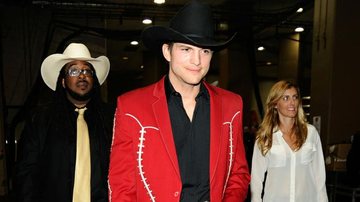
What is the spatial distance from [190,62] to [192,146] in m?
0.43

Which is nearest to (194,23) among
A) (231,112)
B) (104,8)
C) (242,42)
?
(231,112)

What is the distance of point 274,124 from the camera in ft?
11.4

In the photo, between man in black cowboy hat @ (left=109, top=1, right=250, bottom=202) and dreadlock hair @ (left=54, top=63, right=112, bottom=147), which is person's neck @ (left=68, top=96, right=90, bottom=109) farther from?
man in black cowboy hat @ (left=109, top=1, right=250, bottom=202)

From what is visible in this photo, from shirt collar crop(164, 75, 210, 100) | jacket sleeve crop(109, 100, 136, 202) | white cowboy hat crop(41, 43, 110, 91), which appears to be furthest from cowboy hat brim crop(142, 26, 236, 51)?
white cowboy hat crop(41, 43, 110, 91)

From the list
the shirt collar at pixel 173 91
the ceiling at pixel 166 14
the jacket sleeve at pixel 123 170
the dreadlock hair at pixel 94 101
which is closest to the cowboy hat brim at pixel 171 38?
the shirt collar at pixel 173 91

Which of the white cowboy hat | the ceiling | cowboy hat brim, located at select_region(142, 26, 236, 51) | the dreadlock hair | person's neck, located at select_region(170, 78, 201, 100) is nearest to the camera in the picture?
cowboy hat brim, located at select_region(142, 26, 236, 51)

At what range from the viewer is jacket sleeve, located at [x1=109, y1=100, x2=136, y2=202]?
1742mm

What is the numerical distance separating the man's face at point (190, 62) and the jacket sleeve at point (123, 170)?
1.22 feet

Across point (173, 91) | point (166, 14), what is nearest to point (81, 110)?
point (173, 91)

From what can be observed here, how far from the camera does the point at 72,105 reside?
276 cm

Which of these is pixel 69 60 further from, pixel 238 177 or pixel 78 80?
pixel 238 177

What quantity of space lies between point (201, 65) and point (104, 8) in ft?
31.7

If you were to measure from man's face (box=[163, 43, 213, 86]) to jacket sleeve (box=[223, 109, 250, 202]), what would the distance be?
386 millimetres

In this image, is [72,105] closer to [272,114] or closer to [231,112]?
[231,112]
